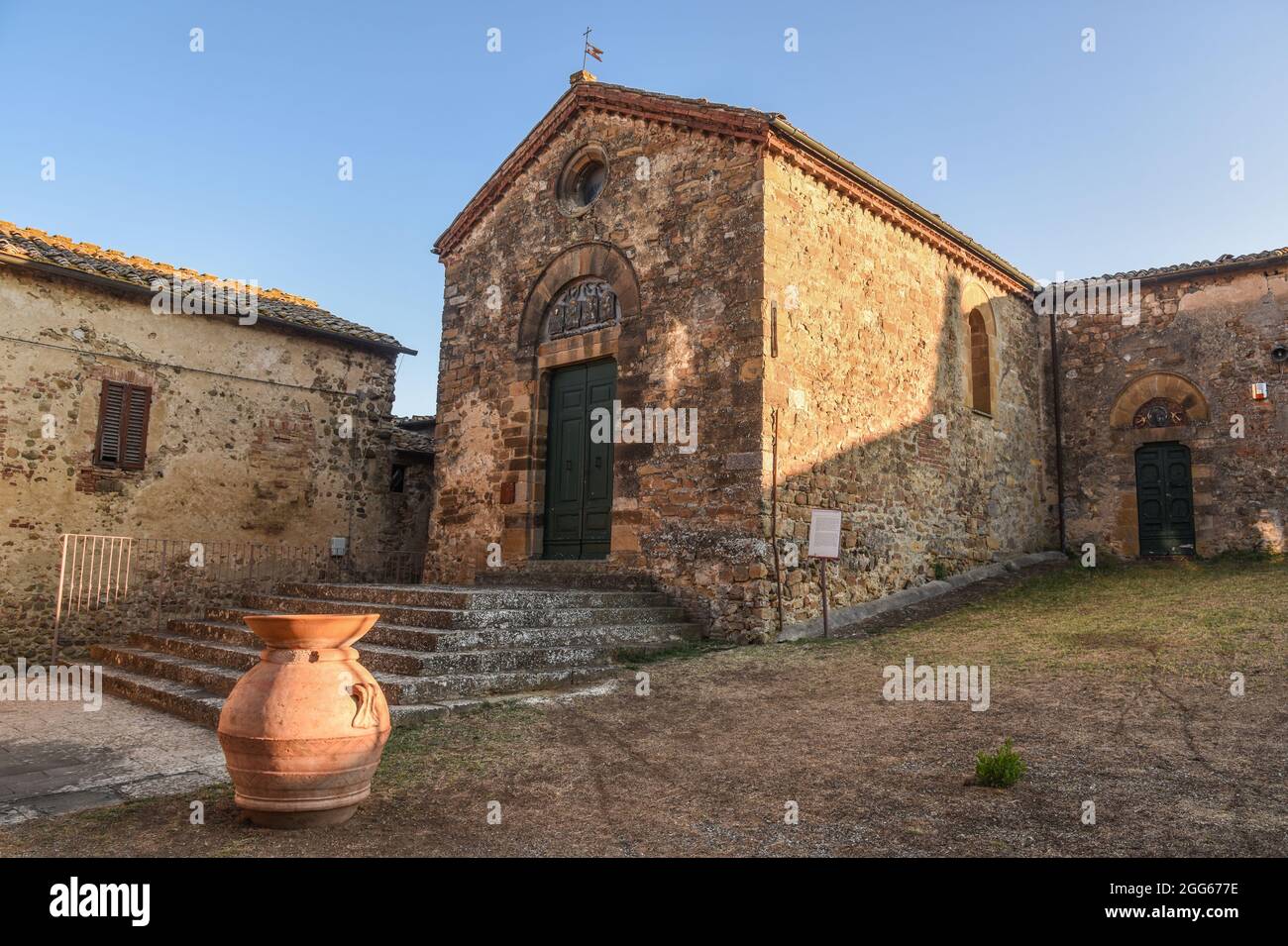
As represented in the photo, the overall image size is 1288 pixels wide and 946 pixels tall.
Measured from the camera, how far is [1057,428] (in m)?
14.9

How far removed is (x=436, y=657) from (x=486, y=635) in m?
0.64

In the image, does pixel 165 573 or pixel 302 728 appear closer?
pixel 302 728

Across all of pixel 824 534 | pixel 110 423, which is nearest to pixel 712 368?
pixel 824 534

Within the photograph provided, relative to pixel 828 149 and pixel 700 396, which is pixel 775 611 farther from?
pixel 828 149

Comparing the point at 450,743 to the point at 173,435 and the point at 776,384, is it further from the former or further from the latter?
the point at 173,435

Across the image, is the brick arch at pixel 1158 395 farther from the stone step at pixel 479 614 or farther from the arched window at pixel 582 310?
the stone step at pixel 479 614

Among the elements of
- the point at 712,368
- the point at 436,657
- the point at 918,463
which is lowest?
the point at 436,657

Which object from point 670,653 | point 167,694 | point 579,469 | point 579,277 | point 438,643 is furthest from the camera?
point 579,277

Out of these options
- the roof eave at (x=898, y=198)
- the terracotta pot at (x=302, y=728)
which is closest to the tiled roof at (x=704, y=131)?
the roof eave at (x=898, y=198)

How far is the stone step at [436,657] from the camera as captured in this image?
6.75m

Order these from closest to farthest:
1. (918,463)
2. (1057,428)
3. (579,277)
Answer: (579,277) < (918,463) < (1057,428)

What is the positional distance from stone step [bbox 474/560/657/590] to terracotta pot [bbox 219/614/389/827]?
5.67 metres

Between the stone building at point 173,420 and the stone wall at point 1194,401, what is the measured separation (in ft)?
38.3
